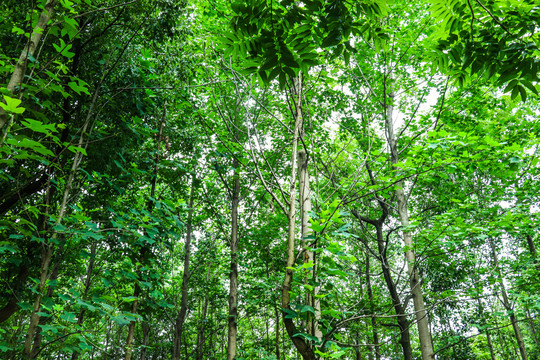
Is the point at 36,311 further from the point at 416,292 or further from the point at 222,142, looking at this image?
the point at 416,292

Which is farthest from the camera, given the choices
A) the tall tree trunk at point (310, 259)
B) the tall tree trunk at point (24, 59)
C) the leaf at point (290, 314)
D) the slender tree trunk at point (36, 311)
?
the slender tree trunk at point (36, 311)

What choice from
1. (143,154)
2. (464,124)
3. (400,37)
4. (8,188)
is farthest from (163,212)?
(464,124)

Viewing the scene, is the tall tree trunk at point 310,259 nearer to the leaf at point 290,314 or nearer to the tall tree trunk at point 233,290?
the leaf at point 290,314

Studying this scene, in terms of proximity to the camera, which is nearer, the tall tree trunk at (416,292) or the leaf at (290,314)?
the leaf at (290,314)

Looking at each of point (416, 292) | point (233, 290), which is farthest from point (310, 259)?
point (416, 292)

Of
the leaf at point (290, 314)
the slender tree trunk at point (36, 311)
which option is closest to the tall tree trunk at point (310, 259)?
the leaf at point (290, 314)

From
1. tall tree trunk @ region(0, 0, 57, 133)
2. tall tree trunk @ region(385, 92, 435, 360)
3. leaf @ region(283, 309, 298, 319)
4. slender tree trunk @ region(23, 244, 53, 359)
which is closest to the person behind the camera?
tall tree trunk @ region(0, 0, 57, 133)

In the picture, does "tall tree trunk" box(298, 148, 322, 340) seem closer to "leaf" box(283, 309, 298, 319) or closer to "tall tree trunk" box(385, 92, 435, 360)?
"leaf" box(283, 309, 298, 319)

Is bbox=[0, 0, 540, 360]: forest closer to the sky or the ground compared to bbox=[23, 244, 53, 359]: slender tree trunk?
closer to the sky

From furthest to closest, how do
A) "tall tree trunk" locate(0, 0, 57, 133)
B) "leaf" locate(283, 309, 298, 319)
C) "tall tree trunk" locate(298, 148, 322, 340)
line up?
"tall tree trunk" locate(298, 148, 322, 340), "leaf" locate(283, 309, 298, 319), "tall tree trunk" locate(0, 0, 57, 133)

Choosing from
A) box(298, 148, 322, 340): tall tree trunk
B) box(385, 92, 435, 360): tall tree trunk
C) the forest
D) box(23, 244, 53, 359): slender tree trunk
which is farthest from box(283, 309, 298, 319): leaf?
box(385, 92, 435, 360): tall tree trunk

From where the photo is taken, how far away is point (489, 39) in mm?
1988

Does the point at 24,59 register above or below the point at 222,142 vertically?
below

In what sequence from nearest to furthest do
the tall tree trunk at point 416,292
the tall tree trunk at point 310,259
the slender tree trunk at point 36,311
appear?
the tall tree trunk at point 310,259
the slender tree trunk at point 36,311
the tall tree trunk at point 416,292
